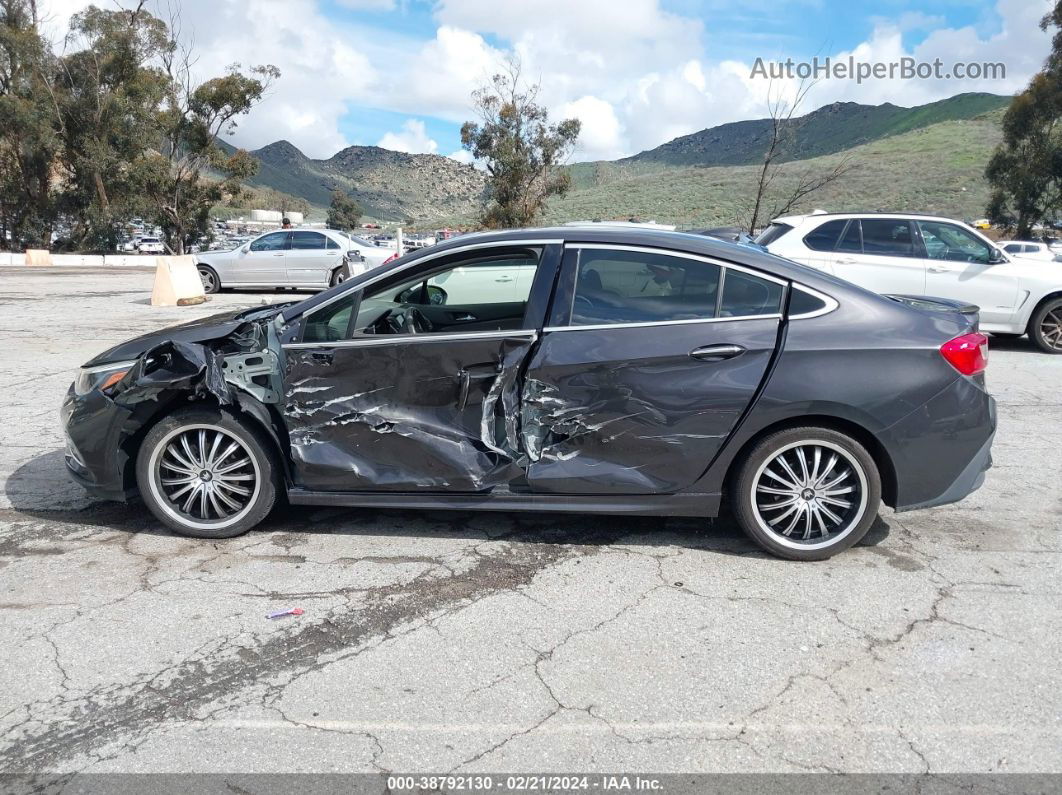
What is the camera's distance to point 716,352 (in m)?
4.07

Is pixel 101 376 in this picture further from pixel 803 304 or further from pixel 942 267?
pixel 942 267

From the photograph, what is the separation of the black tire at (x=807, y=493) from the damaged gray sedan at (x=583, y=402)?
1cm

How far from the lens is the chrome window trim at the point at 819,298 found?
4141mm

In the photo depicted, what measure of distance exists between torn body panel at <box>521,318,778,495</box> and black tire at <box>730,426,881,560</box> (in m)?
0.28

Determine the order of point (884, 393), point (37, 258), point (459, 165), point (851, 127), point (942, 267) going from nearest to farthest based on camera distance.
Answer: point (884, 393) < point (942, 267) < point (37, 258) < point (851, 127) < point (459, 165)

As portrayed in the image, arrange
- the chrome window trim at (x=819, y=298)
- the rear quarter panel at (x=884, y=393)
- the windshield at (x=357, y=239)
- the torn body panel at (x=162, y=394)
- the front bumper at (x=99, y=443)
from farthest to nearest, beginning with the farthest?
the windshield at (x=357, y=239), the front bumper at (x=99, y=443), the torn body panel at (x=162, y=394), the chrome window trim at (x=819, y=298), the rear quarter panel at (x=884, y=393)

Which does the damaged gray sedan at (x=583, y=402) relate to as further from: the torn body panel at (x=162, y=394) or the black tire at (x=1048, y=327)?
the black tire at (x=1048, y=327)

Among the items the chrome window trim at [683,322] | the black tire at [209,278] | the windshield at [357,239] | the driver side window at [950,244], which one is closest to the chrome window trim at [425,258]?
the chrome window trim at [683,322]

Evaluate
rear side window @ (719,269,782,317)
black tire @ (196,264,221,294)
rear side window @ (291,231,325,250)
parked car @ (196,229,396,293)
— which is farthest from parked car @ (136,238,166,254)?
rear side window @ (719,269,782,317)

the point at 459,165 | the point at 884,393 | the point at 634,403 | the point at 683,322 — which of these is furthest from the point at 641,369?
the point at 459,165

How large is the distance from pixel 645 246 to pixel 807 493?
1531mm

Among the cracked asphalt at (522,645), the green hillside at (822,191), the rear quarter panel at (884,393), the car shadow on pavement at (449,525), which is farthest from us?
the green hillside at (822,191)

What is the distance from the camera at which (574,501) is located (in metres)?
4.28

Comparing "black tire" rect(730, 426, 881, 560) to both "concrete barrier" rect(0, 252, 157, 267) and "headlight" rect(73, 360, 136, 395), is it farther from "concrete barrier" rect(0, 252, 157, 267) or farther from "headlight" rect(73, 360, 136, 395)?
"concrete barrier" rect(0, 252, 157, 267)
